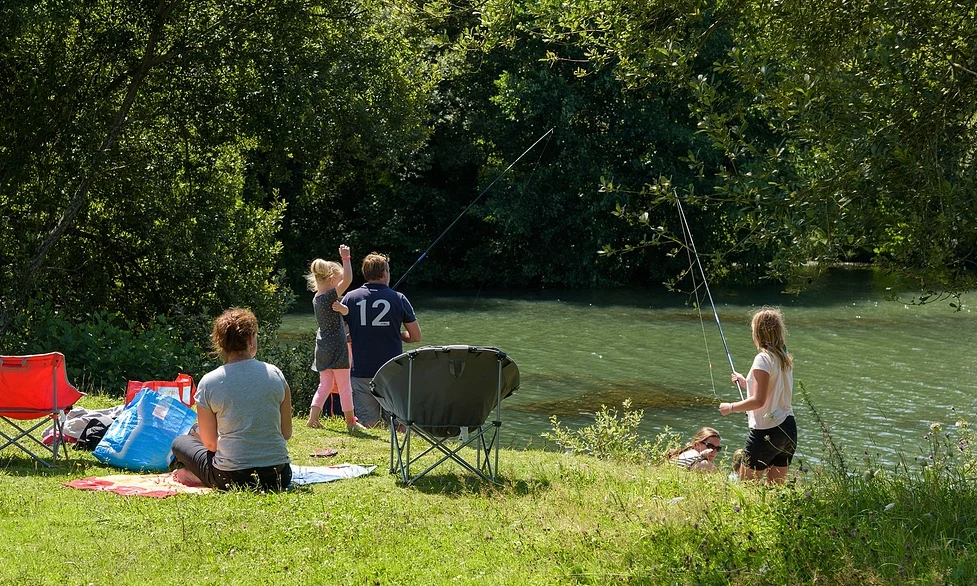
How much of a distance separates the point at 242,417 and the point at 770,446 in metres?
3.44

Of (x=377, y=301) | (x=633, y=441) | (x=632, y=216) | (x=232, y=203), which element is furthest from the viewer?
(x=232, y=203)

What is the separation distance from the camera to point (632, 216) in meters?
6.49

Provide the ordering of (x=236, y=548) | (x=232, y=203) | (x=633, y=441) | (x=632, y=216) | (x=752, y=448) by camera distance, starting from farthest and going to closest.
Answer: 1. (x=232, y=203)
2. (x=633, y=441)
3. (x=752, y=448)
4. (x=632, y=216)
5. (x=236, y=548)

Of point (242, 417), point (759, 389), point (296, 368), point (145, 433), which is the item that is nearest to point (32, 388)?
point (145, 433)

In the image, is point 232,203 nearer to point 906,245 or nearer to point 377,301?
point 377,301

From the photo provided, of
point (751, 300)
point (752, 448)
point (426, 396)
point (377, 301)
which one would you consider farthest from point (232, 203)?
point (751, 300)

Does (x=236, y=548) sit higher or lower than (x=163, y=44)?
lower

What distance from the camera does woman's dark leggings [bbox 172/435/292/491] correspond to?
6.55 m

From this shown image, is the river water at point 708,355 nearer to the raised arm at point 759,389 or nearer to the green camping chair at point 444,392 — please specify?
the raised arm at point 759,389

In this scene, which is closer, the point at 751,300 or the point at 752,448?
the point at 752,448

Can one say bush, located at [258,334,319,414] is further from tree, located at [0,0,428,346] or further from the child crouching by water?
the child crouching by water

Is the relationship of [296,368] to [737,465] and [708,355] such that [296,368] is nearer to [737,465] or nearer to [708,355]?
[737,465]

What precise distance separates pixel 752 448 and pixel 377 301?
12.2 ft

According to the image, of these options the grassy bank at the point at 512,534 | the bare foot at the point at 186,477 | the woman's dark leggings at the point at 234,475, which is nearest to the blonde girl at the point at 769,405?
the grassy bank at the point at 512,534
